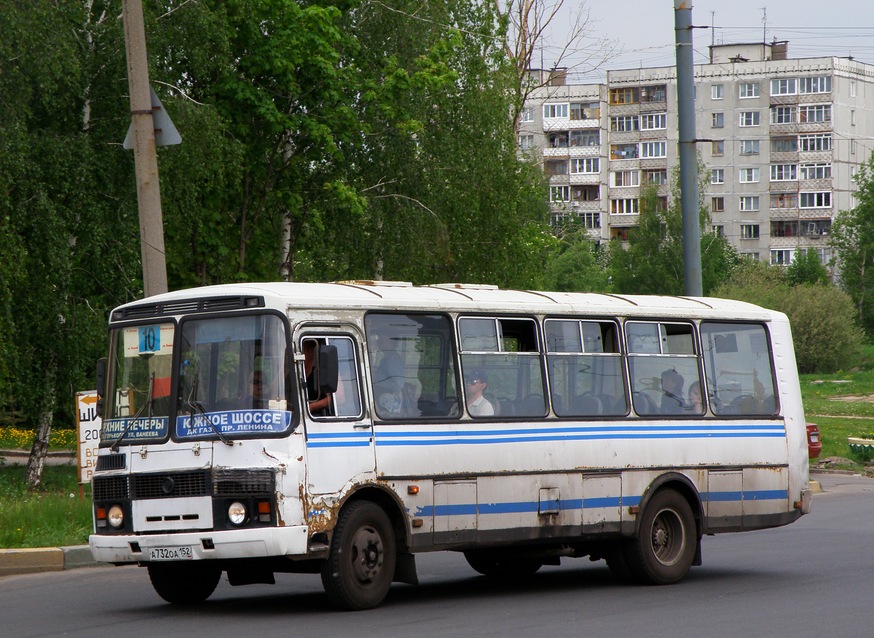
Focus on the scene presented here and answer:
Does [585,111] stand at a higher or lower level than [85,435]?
higher

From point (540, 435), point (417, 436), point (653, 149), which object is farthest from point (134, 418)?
point (653, 149)

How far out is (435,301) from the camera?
1202 centimetres

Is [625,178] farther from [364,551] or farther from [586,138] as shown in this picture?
[364,551]

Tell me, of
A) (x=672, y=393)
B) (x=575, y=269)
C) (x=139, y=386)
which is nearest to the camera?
(x=139, y=386)

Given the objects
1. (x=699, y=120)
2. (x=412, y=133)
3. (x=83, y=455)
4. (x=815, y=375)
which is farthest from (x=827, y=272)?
(x=83, y=455)

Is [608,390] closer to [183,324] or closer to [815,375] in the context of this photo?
[183,324]

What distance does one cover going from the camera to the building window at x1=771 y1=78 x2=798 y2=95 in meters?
114

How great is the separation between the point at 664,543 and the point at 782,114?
10570 centimetres

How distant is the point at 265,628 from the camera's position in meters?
10.1

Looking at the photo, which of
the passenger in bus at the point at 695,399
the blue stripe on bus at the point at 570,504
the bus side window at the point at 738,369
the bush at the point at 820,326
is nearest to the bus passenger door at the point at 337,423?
the blue stripe on bus at the point at 570,504

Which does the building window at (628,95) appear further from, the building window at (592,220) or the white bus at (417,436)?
the white bus at (417,436)

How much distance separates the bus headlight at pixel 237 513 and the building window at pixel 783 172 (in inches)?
4278

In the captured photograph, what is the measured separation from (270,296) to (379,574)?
233 centimetres

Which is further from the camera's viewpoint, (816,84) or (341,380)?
(816,84)
